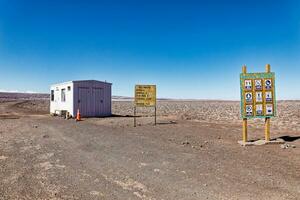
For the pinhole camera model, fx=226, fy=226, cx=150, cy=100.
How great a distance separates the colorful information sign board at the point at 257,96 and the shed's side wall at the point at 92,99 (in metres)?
16.7

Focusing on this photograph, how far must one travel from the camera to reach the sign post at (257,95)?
9977 millimetres

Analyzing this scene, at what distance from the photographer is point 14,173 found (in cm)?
573

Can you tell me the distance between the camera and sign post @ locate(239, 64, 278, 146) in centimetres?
998

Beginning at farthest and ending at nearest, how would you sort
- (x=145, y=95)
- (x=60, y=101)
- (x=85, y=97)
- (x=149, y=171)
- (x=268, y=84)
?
(x=60, y=101), (x=85, y=97), (x=145, y=95), (x=268, y=84), (x=149, y=171)

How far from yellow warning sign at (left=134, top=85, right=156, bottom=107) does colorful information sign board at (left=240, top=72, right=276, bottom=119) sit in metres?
8.06

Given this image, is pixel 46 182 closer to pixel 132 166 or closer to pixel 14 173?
pixel 14 173

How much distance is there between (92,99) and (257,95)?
1722 centimetres

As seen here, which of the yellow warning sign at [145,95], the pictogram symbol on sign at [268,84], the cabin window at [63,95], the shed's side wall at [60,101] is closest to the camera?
the pictogram symbol on sign at [268,84]

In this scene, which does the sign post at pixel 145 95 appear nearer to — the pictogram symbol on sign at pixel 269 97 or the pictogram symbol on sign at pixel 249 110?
the pictogram symbol on sign at pixel 249 110

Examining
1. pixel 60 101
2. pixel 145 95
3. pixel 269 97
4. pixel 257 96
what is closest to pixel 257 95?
pixel 257 96

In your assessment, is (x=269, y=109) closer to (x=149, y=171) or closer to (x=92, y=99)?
(x=149, y=171)

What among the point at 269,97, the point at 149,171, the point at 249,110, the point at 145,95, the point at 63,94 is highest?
the point at 63,94

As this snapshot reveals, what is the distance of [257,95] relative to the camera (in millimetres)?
10047

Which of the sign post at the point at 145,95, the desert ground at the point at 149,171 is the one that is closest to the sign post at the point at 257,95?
the desert ground at the point at 149,171
